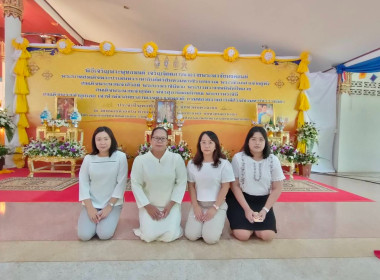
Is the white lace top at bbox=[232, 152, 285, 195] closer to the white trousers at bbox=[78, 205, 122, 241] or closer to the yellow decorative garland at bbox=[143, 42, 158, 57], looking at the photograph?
the white trousers at bbox=[78, 205, 122, 241]

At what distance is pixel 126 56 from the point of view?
5488mm

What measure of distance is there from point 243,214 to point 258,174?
1.27ft

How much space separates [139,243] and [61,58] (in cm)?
508

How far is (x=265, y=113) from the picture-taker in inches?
215

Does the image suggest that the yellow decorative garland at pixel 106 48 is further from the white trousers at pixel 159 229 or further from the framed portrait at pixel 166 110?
the white trousers at pixel 159 229

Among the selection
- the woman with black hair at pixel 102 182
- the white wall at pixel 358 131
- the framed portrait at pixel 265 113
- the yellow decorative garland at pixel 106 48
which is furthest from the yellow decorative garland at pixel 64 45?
the white wall at pixel 358 131

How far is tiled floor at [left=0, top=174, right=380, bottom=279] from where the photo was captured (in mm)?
1573

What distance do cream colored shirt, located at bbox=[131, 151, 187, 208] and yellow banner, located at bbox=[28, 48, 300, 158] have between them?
349cm

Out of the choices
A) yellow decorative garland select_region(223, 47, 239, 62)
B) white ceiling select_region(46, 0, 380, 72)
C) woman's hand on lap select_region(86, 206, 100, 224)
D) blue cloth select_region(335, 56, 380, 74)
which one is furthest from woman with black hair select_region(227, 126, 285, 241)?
blue cloth select_region(335, 56, 380, 74)

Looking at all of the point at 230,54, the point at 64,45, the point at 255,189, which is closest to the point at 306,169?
the point at 230,54

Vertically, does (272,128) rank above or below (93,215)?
above

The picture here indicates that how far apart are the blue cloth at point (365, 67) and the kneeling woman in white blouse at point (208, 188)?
4.68m

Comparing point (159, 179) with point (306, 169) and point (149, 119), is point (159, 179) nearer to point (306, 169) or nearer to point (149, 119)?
point (149, 119)

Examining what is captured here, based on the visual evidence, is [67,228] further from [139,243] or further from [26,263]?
[139,243]
